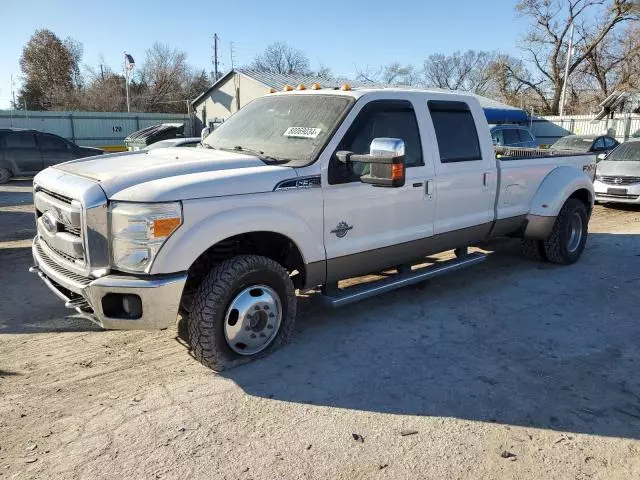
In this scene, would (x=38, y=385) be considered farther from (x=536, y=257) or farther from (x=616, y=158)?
(x=616, y=158)

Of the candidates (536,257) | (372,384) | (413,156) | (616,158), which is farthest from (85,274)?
(616,158)

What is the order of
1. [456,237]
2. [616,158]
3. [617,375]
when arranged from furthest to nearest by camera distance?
[616,158], [456,237], [617,375]

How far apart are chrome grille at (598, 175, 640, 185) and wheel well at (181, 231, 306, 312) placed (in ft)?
32.3

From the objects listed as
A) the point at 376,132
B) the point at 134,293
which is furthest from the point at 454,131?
the point at 134,293

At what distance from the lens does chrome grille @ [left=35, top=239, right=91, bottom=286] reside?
351 cm

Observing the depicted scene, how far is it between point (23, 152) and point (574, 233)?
1602 centimetres

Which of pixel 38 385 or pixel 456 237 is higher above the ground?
pixel 456 237

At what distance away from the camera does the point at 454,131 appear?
5211 millimetres

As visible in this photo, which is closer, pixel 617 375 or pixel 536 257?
pixel 617 375

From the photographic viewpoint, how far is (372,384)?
369 cm

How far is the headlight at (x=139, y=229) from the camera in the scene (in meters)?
3.28

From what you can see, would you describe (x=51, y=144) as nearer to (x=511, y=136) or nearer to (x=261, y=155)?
(x=511, y=136)

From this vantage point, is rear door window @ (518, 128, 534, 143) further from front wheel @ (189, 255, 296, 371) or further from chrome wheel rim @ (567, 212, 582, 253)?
front wheel @ (189, 255, 296, 371)

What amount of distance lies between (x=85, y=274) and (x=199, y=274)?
2.57ft
